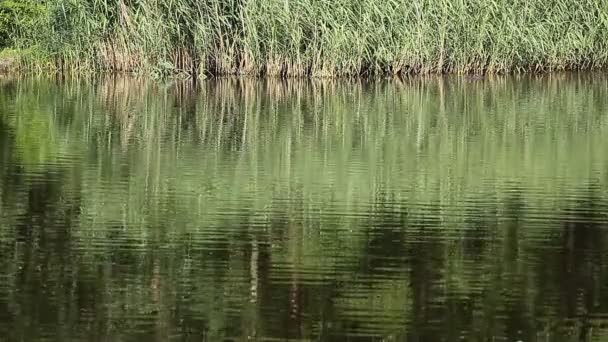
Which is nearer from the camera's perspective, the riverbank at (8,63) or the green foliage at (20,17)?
the green foliage at (20,17)

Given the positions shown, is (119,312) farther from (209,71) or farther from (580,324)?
(209,71)

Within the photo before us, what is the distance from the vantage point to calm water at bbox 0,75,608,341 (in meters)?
6.51

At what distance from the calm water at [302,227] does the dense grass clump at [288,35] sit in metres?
6.05

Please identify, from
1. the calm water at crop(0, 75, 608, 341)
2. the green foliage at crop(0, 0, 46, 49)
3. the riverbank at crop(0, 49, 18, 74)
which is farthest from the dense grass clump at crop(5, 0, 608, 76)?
the calm water at crop(0, 75, 608, 341)

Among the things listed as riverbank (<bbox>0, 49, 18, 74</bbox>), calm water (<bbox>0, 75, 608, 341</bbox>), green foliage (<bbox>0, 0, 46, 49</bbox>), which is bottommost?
calm water (<bbox>0, 75, 608, 341</bbox>)

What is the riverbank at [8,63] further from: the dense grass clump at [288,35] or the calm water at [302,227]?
the calm water at [302,227]

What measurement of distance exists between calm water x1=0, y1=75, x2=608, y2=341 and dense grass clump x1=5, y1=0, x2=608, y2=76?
6.05m

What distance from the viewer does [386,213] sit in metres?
9.58

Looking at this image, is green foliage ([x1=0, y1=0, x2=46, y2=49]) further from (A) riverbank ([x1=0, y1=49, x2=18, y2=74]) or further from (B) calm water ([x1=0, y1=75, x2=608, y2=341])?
(B) calm water ([x1=0, y1=75, x2=608, y2=341])

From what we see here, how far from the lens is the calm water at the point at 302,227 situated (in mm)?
6508

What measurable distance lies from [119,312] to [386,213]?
3.41m

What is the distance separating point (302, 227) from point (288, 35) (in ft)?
48.7

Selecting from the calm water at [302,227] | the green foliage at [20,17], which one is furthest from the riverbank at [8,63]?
the calm water at [302,227]

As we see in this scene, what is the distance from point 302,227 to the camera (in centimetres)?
895
